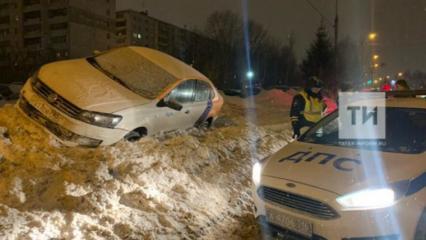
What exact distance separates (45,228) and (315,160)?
2.73 m

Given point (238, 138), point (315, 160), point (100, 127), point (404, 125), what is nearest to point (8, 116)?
point (100, 127)

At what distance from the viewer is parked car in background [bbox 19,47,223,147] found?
607 centimetres

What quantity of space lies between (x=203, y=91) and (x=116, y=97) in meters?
2.43

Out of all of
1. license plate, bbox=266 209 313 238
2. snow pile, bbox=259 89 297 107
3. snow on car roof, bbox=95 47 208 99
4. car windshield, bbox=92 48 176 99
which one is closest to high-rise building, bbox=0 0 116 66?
snow pile, bbox=259 89 297 107

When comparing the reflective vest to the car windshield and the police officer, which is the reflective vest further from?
the car windshield

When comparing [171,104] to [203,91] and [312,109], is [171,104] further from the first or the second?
[312,109]

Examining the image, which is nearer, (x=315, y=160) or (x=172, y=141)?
(x=315, y=160)

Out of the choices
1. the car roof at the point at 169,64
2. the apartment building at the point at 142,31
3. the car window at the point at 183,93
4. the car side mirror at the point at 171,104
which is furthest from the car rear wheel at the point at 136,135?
the apartment building at the point at 142,31

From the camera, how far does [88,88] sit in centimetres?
660

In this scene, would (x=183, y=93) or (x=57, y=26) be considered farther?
(x=57, y=26)

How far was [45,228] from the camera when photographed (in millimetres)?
3984

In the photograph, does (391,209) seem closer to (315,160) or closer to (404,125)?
(315,160)

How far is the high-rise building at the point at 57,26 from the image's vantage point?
62.5 m
